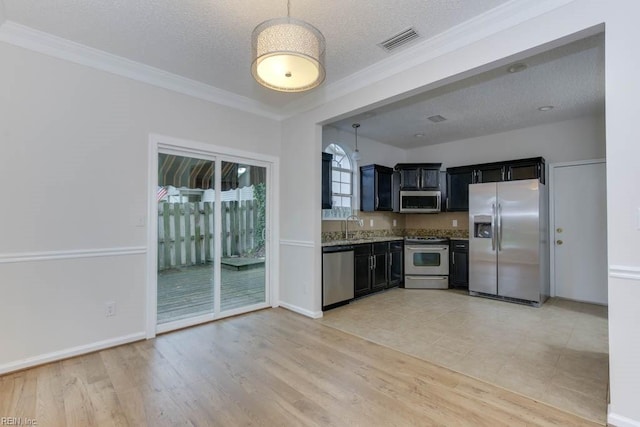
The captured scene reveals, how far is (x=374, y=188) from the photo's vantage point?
18.5 feet

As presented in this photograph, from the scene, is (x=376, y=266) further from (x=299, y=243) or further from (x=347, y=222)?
(x=299, y=243)

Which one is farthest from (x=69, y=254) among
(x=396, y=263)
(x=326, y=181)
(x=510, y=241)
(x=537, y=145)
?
(x=537, y=145)

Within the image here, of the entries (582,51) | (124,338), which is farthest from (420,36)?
(124,338)

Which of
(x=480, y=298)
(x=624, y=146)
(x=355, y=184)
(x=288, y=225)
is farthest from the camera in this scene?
(x=355, y=184)

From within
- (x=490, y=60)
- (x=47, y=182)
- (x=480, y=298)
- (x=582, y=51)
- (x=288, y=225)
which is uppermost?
(x=582, y=51)

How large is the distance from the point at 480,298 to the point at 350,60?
4.14 m

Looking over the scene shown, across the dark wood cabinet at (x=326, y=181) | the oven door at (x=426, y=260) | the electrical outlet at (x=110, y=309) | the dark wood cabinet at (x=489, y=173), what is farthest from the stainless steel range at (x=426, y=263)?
the electrical outlet at (x=110, y=309)

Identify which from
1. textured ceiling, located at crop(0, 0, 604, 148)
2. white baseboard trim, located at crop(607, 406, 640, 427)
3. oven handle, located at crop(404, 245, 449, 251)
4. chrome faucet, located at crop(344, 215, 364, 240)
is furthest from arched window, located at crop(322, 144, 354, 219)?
white baseboard trim, located at crop(607, 406, 640, 427)

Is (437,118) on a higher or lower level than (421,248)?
higher

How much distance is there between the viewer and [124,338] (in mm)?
3154

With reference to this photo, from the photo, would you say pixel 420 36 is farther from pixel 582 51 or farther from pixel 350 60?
pixel 582 51

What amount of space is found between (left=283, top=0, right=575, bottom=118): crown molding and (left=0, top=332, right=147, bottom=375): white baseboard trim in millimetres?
3398

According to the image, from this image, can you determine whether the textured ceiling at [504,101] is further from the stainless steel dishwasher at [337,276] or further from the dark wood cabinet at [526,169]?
the stainless steel dishwasher at [337,276]

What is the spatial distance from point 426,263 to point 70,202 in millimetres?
5244
